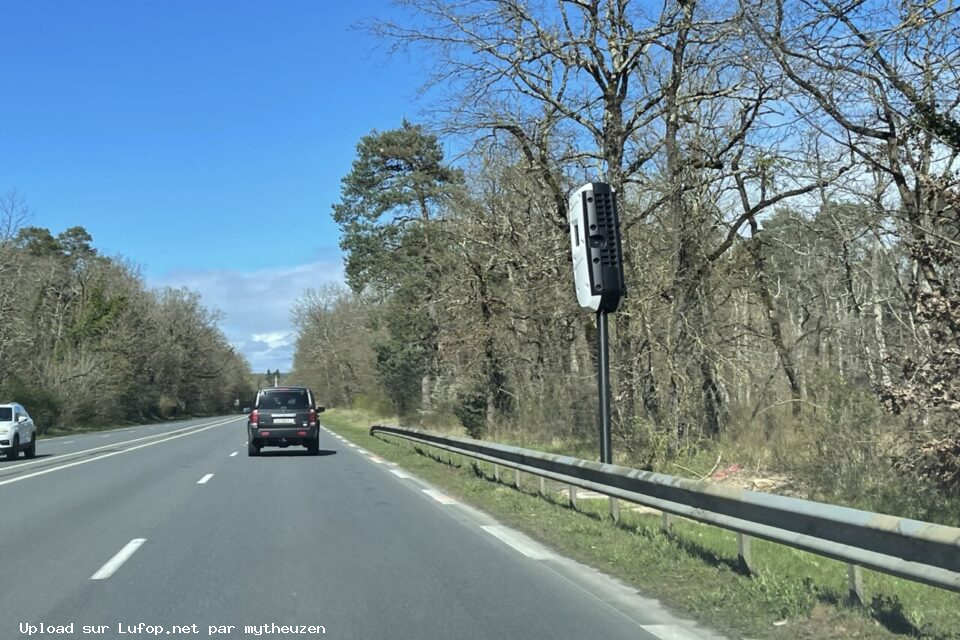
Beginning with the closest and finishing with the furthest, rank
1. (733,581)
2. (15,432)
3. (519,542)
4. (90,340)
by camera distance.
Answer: (733,581) < (519,542) < (15,432) < (90,340)

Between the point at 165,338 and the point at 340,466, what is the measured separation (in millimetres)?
80898

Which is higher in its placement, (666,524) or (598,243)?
(598,243)

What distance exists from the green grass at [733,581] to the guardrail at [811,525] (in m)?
0.31

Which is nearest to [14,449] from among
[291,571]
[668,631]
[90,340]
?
[291,571]

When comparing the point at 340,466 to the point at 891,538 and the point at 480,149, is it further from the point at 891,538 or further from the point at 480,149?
the point at 891,538

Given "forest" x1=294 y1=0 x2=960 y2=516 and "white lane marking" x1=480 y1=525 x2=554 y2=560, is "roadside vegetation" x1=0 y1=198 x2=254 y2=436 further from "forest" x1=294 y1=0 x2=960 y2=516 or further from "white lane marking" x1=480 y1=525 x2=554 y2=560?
"white lane marking" x1=480 y1=525 x2=554 y2=560

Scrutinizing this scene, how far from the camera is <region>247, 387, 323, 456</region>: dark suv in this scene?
2428cm

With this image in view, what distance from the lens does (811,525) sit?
6.22 meters

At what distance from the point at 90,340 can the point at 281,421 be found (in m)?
54.0

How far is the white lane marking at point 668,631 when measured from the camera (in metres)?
5.86

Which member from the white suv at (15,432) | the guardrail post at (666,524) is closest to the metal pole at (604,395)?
the guardrail post at (666,524)

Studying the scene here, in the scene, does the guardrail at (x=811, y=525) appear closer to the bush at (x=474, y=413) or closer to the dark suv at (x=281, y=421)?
the dark suv at (x=281, y=421)

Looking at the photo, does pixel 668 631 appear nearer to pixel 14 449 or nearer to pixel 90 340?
pixel 14 449

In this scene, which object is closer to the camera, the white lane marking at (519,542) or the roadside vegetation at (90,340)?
the white lane marking at (519,542)
